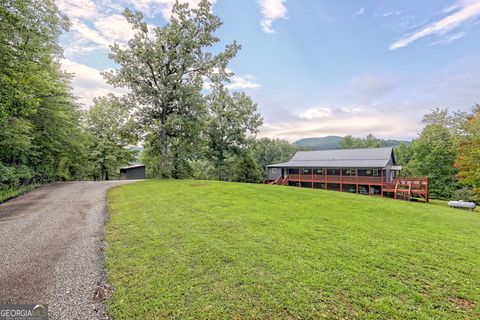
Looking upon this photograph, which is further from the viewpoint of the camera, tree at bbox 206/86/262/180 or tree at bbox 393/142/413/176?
tree at bbox 393/142/413/176

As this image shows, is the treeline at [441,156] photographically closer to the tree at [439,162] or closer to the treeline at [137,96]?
the tree at [439,162]

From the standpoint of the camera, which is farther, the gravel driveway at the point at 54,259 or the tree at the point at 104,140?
the tree at the point at 104,140

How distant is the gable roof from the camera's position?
83.1 ft

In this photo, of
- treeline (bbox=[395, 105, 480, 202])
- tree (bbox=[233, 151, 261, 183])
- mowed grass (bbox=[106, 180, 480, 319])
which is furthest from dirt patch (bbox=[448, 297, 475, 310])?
treeline (bbox=[395, 105, 480, 202])

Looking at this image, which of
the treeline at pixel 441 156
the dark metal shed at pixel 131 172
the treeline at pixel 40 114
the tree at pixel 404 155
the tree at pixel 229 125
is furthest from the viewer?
the tree at pixel 404 155

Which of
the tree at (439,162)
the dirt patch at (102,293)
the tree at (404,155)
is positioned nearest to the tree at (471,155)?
the tree at (439,162)

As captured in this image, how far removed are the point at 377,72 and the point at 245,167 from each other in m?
18.3

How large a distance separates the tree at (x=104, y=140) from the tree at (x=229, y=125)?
10.7 meters

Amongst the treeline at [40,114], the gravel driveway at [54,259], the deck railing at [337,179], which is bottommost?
the deck railing at [337,179]

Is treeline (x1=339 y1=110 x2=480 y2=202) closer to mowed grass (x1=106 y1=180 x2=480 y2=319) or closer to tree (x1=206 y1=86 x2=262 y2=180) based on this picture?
tree (x1=206 y1=86 x2=262 y2=180)

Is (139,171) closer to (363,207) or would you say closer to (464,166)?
(363,207)

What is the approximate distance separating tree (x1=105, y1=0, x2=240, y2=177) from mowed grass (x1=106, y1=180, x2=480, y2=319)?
497 inches

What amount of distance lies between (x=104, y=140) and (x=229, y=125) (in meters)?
15.4

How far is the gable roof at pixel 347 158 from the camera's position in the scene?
83.1ft
